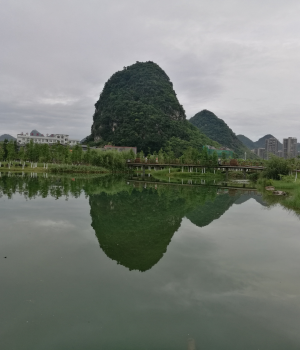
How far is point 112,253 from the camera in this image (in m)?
7.74

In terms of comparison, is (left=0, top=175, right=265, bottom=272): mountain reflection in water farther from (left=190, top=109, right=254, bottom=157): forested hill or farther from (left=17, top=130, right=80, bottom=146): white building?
(left=190, top=109, right=254, bottom=157): forested hill

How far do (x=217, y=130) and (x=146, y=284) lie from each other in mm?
151348

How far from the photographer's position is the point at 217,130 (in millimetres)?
150250

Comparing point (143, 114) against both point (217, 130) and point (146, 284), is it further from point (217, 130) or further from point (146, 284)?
point (146, 284)

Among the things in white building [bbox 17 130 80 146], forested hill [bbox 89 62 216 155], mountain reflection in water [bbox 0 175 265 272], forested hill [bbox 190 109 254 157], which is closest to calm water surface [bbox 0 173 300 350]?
mountain reflection in water [bbox 0 175 265 272]

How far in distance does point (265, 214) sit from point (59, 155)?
4381cm

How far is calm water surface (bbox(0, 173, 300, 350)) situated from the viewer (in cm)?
423

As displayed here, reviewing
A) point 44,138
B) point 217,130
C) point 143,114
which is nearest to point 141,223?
point 143,114

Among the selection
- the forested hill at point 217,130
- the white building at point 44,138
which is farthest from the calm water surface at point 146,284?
the forested hill at point 217,130

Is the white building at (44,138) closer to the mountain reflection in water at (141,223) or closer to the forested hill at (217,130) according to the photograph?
the forested hill at (217,130)

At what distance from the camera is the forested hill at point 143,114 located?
92.2 m

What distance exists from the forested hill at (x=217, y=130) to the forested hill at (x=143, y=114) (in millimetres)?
36609

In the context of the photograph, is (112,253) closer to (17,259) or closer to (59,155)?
(17,259)

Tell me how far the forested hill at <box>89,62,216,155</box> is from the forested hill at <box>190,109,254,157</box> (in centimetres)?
3661
